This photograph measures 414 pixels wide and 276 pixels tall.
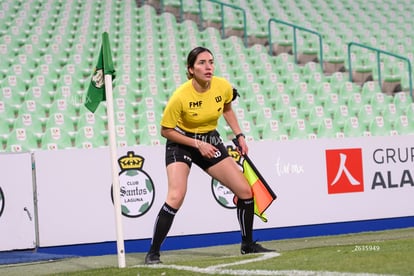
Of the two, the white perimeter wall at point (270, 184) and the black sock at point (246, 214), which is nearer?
the black sock at point (246, 214)

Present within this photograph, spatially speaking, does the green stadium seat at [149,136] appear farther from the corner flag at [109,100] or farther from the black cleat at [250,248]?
the corner flag at [109,100]

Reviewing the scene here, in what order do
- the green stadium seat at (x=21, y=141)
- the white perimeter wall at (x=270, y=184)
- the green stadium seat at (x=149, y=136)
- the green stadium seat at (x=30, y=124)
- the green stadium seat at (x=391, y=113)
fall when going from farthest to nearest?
1. the green stadium seat at (x=391, y=113)
2. the green stadium seat at (x=30, y=124)
3. the green stadium seat at (x=149, y=136)
4. the green stadium seat at (x=21, y=141)
5. the white perimeter wall at (x=270, y=184)

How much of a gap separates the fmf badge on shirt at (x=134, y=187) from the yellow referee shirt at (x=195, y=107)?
2445 mm

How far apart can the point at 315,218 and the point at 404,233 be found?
112cm

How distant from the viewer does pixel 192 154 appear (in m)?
6.67

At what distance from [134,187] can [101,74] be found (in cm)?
277

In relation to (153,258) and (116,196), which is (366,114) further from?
(116,196)

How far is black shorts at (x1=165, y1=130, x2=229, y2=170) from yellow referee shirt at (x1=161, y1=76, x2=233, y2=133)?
0.07m

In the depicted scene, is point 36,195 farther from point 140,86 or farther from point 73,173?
point 140,86

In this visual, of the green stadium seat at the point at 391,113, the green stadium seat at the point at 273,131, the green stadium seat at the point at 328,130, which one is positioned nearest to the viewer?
the green stadium seat at the point at 273,131

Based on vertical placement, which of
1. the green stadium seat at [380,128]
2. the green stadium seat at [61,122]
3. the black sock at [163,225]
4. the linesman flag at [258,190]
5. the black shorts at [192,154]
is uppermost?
the green stadium seat at [61,122]

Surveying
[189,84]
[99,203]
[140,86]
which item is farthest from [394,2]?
[189,84]

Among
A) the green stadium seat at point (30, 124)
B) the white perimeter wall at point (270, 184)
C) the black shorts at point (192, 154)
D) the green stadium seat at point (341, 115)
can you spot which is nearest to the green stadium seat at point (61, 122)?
the green stadium seat at point (30, 124)

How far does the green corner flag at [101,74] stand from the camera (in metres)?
6.36
